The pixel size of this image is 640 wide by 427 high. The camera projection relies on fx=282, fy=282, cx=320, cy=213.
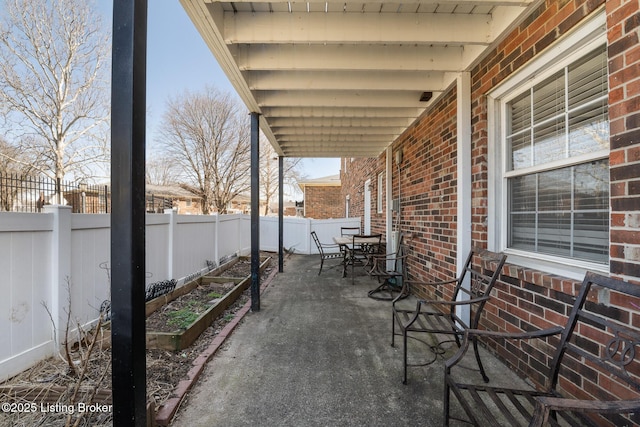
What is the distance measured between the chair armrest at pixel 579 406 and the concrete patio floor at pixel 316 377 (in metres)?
1.02

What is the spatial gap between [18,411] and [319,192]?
637 inches

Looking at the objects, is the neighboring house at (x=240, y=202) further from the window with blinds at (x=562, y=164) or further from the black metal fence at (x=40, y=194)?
the window with blinds at (x=562, y=164)

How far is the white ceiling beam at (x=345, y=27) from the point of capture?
229cm

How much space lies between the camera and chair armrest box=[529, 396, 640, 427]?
33.2 inches

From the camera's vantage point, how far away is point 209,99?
14.1 meters

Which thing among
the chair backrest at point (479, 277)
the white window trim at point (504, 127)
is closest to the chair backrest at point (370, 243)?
the chair backrest at point (479, 277)

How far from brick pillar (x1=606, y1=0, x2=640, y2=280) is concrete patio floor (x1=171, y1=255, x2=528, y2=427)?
1280 millimetres

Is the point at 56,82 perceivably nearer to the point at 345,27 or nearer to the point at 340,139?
the point at 340,139

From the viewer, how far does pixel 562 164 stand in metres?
1.93

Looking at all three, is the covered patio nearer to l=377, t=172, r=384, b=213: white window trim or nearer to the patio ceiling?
the patio ceiling

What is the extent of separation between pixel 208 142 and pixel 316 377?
563 inches

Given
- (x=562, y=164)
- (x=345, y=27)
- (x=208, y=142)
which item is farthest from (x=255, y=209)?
(x=208, y=142)

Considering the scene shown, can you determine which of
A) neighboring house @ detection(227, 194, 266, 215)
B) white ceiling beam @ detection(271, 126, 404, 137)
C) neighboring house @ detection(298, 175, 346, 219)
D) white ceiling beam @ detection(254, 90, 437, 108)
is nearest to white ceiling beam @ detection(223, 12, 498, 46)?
white ceiling beam @ detection(254, 90, 437, 108)

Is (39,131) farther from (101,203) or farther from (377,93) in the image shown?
(377,93)
